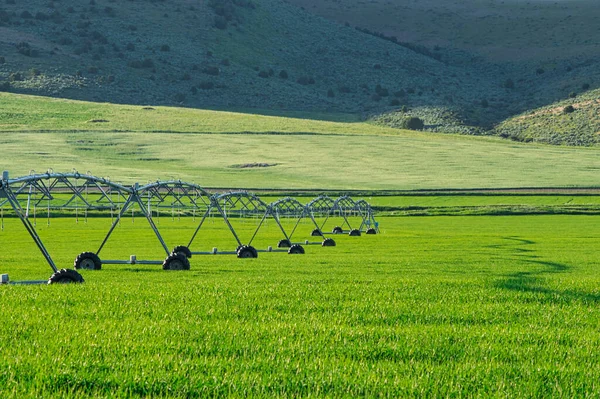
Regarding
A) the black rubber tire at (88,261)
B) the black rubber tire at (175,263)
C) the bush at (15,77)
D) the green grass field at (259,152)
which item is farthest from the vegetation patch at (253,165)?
the bush at (15,77)

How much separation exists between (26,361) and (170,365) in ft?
5.09

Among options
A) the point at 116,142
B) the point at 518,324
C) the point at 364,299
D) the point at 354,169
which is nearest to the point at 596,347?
the point at 518,324

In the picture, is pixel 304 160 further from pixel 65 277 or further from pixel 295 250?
pixel 65 277

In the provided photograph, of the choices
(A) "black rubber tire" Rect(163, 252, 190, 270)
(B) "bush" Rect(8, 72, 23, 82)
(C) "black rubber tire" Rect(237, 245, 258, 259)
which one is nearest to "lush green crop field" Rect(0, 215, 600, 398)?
(A) "black rubber tire" Rect(163, 252, 190, 270)

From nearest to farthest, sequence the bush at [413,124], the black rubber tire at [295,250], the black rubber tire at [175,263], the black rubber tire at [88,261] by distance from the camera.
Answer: the black rubber tire at [175,263] → the black rubber tire at [88,261] → the black rubber tire at [295,250] → the bush at [413,124]

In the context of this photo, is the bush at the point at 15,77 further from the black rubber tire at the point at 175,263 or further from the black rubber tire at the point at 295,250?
the black rubber tire at the point at 175,263

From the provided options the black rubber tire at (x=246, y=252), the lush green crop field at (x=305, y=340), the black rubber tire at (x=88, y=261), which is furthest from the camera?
the black rubber tire at (x=246, y=252)

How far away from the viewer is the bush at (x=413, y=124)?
196500mm

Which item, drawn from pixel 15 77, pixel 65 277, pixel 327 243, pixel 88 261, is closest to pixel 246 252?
pixel 88 261

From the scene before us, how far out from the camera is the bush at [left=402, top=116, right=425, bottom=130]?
19650 cm

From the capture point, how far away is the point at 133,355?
1007cm

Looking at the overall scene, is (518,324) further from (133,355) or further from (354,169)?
(354,169)

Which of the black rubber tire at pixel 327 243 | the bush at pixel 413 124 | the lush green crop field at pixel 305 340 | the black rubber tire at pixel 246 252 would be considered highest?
the bush at pixel 413 124

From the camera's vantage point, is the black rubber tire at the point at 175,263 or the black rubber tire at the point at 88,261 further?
the black rubber tire at the point at 88,261
